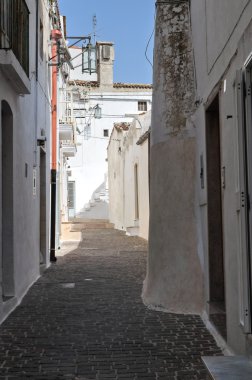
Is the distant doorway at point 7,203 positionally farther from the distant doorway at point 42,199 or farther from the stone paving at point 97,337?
the distant doorway at point 42,199

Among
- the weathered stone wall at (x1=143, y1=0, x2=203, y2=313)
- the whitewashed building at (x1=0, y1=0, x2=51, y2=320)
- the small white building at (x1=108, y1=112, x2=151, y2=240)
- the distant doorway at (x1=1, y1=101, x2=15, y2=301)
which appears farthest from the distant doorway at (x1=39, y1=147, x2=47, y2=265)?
the small white building at (x1=108, y1=112, x2=151, y2=240)

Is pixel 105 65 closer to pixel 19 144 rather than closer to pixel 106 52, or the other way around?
pixel 106 52

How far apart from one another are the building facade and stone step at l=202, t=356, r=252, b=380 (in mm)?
223

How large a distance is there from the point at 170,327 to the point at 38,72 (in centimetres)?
604

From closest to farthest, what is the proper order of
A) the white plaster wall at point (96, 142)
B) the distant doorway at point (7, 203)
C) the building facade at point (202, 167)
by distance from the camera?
the building facade at point (202, 167), the distant doorway at point (7, 203), the white plaster wall at point (96, 142)

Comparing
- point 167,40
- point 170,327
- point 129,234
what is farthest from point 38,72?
point 129,234

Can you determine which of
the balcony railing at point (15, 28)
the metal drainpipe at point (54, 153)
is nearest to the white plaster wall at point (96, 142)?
the metal drainpipe at point (54, 153)

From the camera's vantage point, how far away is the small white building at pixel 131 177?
20031 mm

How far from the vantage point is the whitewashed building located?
23.4 ft

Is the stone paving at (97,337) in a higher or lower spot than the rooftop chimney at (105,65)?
lower

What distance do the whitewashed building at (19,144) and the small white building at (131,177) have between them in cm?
832

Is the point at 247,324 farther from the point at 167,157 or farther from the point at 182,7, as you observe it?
the point at 182,7

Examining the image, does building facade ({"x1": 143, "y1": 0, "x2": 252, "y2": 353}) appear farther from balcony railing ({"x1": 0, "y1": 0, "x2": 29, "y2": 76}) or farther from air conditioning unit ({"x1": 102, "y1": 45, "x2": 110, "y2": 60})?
air conditioning unit ({"x1": 102, "y1": 45, "x2": 110, "y2": 60})

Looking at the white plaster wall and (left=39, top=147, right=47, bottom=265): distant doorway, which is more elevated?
the white plaster wall
